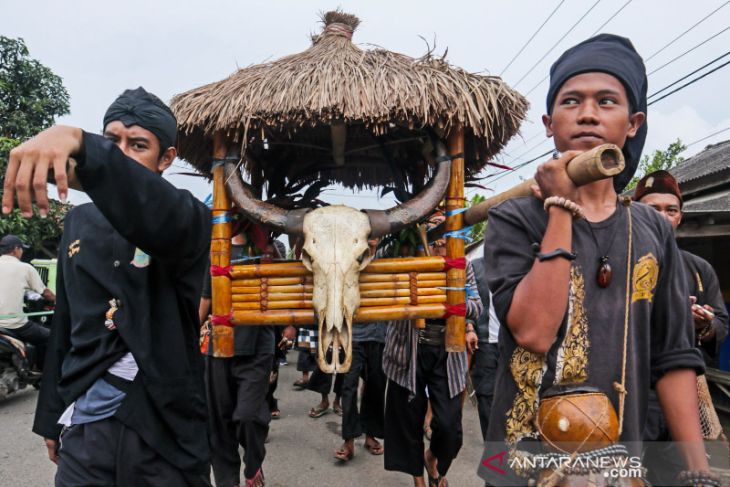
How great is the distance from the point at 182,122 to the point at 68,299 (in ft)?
3.63

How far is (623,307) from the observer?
1.23 metres

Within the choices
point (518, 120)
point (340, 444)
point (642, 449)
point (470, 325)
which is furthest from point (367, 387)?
point (642, 449)

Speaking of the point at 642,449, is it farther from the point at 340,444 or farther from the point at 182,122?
the point at 340,444

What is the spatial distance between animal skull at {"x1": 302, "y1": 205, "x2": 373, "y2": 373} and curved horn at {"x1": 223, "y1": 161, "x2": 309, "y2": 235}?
0.09 metres

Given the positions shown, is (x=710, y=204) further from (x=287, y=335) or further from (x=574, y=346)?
(x=574, y=346)

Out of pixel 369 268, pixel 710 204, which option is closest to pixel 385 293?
pixel 369 268

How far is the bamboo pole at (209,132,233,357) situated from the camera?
246cm

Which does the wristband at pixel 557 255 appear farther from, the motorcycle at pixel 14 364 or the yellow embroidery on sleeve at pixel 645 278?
the motorcycle at pixel 14 364

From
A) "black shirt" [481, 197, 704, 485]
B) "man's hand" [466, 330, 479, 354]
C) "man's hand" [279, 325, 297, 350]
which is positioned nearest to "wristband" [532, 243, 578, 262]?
"black shirt" [481, 197, 704, 485]

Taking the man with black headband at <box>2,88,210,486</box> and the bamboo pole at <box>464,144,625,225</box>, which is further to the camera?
the man with black headband at <box>2,88,210,486</box>

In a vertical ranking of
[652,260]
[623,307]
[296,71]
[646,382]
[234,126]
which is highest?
[296,71]

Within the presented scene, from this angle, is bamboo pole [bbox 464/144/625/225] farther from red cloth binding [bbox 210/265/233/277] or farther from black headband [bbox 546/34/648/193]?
red cloth binding [bbox 210/265/233/277]

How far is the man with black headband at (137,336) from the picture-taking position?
1625 mm

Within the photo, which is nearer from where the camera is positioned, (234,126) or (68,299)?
(68,299)
